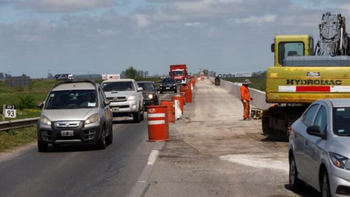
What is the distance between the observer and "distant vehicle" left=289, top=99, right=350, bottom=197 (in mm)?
8487

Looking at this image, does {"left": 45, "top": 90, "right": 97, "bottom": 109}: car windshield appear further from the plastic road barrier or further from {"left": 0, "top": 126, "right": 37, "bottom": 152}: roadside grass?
the plastic road barrier

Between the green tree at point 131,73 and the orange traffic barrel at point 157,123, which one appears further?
the green tree at point 131,73

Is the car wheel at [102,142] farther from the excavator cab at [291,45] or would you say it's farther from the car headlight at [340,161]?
the car headlight at [340,161]

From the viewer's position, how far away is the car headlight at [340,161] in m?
8.43

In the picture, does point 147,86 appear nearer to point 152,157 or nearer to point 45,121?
point 45,121

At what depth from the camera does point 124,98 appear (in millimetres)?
29766

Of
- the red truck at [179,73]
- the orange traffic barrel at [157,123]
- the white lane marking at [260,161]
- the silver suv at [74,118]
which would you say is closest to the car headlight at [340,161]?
the white lane marking at [260,161]

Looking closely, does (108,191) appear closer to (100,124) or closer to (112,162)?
(112,162)

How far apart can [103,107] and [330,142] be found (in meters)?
11.1

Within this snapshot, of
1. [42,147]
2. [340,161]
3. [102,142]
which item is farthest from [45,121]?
[340,161]

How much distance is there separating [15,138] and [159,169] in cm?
946

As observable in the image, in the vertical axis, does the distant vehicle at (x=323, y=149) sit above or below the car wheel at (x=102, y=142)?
above

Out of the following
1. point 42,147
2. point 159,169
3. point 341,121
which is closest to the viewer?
point 341,121

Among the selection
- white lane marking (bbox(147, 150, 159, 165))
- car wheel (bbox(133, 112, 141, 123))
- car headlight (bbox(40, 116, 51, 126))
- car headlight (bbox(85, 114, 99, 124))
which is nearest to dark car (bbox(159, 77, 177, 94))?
A: car wheel (bbox(133, 112, 141, 123))
